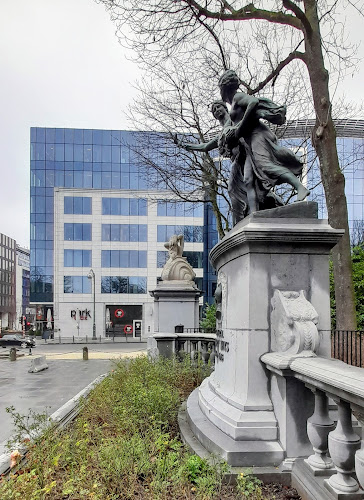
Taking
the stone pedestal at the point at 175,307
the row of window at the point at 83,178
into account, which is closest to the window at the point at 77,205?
the row of window at the point at 83,178

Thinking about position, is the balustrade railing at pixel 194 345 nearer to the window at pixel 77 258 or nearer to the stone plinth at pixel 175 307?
the stone plinth at pixel 175 307

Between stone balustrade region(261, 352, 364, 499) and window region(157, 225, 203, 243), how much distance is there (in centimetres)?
4668

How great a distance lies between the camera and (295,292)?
403 cm

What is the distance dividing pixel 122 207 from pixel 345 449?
49787 millimetres

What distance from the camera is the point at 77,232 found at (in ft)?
165

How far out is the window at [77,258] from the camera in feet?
164

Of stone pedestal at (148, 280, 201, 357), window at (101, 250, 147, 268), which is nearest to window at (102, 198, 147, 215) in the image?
window at (101, 250, 147, 268)

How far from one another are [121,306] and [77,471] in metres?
47.6

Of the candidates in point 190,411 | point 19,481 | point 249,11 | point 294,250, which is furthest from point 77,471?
point 249,11

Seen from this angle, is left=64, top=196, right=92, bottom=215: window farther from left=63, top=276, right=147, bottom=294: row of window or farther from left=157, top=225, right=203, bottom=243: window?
left=157, top=225, right=203, bottom=243: window

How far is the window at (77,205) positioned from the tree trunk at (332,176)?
4207cm

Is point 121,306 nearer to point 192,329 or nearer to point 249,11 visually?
point 192,329

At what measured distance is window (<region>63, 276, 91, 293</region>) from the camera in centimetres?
4950

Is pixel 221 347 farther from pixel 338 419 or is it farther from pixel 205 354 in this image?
pixel 205 354
